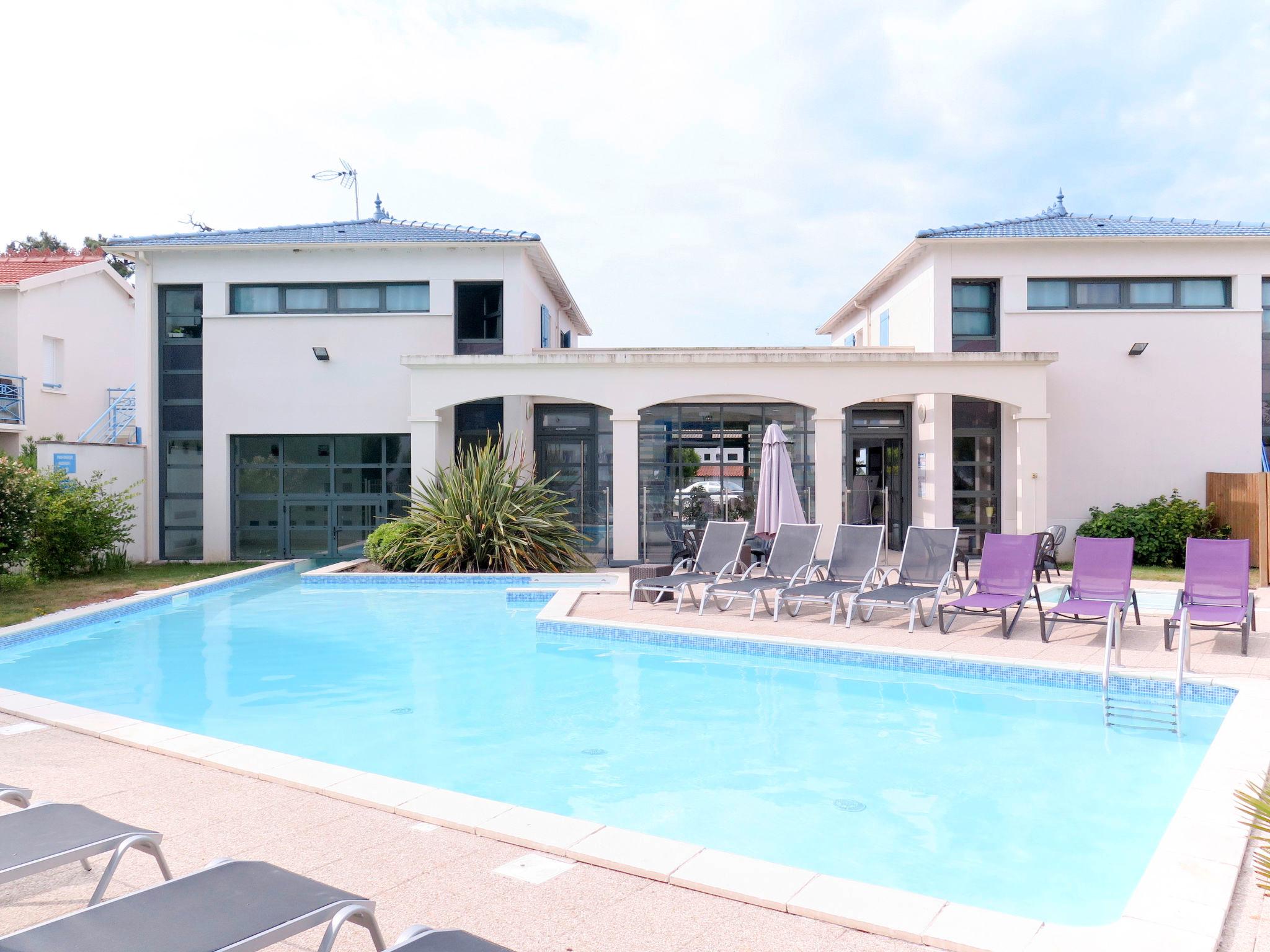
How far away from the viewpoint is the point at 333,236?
18375 millimetres

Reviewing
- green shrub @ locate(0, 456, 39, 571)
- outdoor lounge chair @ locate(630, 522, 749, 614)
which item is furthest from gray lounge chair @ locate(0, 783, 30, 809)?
green shrub @ locate(0, 456, 39, 571)

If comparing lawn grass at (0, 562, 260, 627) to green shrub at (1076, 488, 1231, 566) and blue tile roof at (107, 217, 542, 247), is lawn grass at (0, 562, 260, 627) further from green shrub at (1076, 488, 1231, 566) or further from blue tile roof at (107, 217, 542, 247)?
green shrub at (1076, 488, 1231, 566)

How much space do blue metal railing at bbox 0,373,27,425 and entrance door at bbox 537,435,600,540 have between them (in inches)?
434

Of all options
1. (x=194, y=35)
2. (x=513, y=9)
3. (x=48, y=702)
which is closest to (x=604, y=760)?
(x=48, y=702)

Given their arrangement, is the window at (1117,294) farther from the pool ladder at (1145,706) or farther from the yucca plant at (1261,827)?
the yucca plant at (1261,827)

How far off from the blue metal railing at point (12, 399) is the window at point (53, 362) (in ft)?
5.07

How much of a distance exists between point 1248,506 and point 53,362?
2477cm

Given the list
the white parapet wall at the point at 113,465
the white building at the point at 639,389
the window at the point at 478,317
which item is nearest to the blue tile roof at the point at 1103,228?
the white building at the point at 639,389

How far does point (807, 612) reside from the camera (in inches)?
444

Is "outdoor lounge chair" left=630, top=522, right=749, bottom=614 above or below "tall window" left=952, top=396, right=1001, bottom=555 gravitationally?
below

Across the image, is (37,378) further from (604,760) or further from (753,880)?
(753,880)

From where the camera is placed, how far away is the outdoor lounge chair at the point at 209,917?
2.45 metres

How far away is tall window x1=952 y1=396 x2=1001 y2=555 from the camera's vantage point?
57.1ft

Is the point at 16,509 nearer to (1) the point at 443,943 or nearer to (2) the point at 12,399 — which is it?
(2) the point at 12,399
